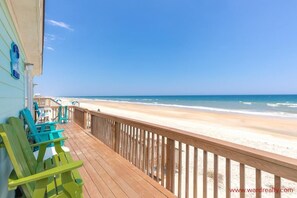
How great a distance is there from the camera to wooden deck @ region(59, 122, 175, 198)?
204cm

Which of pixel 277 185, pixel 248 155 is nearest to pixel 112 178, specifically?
pixel 248 155

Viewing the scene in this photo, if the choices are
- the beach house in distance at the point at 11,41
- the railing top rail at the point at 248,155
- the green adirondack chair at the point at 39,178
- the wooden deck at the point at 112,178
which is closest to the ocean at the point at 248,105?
the wooden deck at the point at 112,178

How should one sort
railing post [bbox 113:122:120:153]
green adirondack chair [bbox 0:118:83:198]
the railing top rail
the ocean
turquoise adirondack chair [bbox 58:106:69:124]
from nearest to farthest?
1. the railing top rail
2. green adirondack chair [bbox 0:118:83:198]
3. railing post [bbox 113:122:120:153]
4. turquoise adirondack chair [bbox 58:106:69:124]
5. the ocean

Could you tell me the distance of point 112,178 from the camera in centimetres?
241

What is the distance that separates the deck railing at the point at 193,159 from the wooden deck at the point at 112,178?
0.40 feet

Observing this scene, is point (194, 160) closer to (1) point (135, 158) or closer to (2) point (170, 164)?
(2) point (170, 164)

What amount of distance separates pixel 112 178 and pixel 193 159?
123 cm

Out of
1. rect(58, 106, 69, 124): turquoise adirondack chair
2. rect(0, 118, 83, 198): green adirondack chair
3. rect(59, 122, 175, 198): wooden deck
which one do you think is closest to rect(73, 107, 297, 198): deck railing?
rect(59, 122, 175, 198): wooden deck

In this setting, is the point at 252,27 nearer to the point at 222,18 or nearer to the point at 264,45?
the point at 222,18

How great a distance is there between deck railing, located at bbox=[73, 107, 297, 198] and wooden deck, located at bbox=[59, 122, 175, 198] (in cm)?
12

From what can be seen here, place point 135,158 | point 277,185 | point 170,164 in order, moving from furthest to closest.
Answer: point 135,158 → point 170,164 → point 277,185

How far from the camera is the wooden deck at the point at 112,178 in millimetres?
2041

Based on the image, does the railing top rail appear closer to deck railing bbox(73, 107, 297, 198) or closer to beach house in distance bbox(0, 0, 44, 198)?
deck railing bbox(73, 107, 297, 198)

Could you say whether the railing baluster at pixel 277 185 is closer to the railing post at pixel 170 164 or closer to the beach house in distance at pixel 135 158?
the beach house in distance at pixel 135 158
